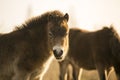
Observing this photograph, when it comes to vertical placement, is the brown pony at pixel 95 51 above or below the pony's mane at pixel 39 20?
below

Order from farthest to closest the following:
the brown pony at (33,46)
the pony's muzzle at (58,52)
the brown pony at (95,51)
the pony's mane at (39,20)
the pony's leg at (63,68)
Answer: the pony's leg at (63,68)
the brown pony at (95,51)
the pony's mane at (39,20)
the brown pony at (33,46)
the pony's muzzle at (58,52)

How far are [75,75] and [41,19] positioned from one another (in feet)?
19.1

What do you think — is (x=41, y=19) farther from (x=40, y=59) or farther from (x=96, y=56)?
(x=96, y=56)

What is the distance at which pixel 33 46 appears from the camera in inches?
303

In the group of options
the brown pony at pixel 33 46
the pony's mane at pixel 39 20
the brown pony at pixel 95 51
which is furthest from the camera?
the brown pony at pixel 95 51

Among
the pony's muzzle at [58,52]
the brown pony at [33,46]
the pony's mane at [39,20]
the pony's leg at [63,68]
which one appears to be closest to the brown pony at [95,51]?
the pony's leg at [63,68]

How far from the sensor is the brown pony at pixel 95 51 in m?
10.6

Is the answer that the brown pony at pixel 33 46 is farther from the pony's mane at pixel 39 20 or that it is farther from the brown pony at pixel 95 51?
the brown pony at pixel 95 51

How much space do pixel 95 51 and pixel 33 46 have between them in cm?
392

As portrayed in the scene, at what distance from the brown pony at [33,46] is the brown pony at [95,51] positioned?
326 cm

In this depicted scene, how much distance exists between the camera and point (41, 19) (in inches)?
315

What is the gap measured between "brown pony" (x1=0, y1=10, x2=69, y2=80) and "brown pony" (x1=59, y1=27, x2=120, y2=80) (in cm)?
326

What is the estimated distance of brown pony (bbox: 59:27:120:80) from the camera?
10633 mm

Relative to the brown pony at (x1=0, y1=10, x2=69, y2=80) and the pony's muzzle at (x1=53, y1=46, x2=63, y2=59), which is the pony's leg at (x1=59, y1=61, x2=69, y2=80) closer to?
the brown pony at (x1=0, y1=10, x2=69, y2=80)
